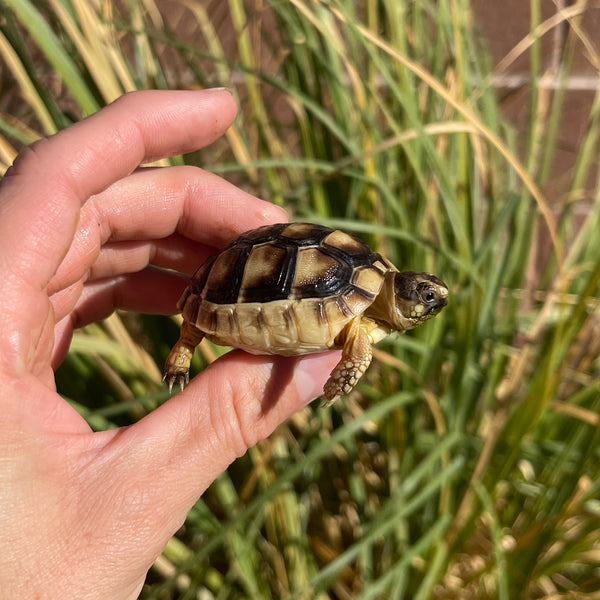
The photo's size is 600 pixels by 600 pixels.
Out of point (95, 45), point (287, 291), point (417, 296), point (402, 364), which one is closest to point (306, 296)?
point (287, 291)

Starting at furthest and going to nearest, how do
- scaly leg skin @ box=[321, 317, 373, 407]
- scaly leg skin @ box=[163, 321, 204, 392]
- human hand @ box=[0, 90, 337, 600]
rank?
scaly leg skin @ box=[163, 321, 204, 392]
scaly leg skin @ box=[321, 317, 373, 407]
human hand @ box=[0, 90, 337, 600]

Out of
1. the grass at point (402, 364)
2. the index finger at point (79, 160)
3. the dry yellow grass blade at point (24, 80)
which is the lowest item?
the grass at point (402, 364)

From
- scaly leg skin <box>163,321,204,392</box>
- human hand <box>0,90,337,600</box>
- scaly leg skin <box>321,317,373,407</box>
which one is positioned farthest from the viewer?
scaly leg skin <box>163,321,204,392</box>

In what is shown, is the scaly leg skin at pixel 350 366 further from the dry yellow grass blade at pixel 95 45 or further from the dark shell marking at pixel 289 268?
the dry yellow grass blade at pixel 95 45

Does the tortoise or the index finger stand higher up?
the index finger

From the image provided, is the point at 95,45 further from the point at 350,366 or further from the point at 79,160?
the point at 350,366

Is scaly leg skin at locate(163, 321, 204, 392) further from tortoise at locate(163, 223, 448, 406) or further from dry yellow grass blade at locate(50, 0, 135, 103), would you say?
dry yellow grass blade at locate(50, 0, 135, 103)

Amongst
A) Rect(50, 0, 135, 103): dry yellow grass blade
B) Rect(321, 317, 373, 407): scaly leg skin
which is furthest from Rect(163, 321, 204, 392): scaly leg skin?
Rect(50, 0, 135, 103): dry yellow grass blade

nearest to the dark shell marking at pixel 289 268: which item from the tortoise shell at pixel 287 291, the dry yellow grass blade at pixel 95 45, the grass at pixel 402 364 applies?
the tortoise shell at pixel 287 291
